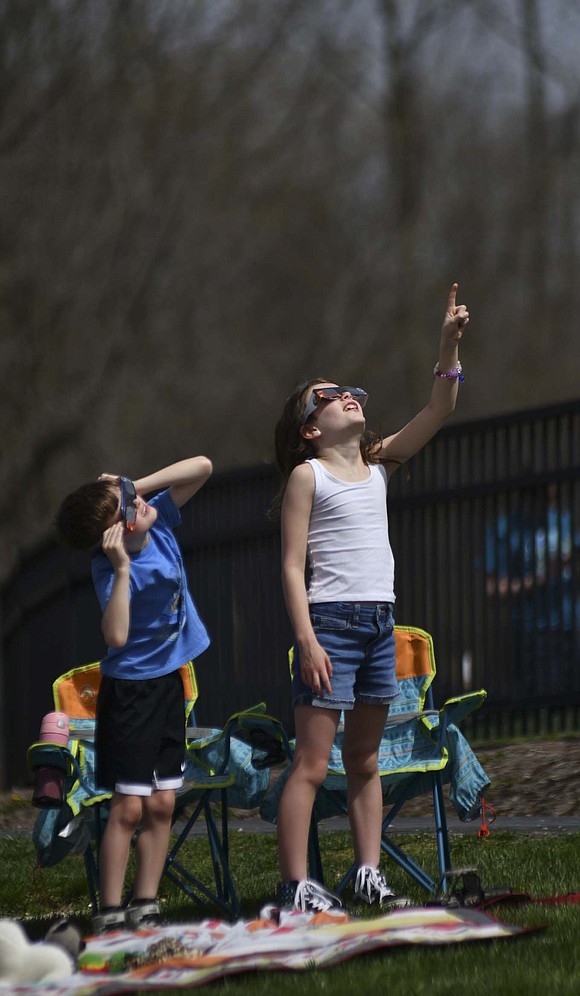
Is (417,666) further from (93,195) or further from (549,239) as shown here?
(549,239)

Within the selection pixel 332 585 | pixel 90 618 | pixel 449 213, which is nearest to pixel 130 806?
pixel 332 585

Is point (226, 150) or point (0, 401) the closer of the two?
point (0, 401)

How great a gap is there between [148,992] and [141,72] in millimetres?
13135

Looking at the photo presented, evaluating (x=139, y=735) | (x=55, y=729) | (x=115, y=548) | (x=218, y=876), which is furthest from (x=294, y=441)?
(x=218, y=876)

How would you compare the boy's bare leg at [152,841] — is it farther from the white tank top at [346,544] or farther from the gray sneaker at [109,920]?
the white tank top at [346,544]

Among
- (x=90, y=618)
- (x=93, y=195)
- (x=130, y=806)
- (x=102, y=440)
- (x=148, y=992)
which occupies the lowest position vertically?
(x=148, y=992)

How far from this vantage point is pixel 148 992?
3.23 metres

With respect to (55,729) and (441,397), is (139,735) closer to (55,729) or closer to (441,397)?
(55,729)

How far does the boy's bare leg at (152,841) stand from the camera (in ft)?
14.6

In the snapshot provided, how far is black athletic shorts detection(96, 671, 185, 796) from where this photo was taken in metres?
4.49

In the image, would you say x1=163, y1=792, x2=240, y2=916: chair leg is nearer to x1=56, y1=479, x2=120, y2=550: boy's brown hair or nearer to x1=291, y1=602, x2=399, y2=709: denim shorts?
x1=291, y1=602, x2=399, y2=709: denim shorts

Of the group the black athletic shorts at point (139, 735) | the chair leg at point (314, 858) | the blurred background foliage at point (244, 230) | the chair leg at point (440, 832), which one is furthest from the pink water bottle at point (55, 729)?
the blurred background foliage at point (244, 230)

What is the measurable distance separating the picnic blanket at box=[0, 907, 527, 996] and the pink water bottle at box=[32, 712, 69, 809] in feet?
2.46

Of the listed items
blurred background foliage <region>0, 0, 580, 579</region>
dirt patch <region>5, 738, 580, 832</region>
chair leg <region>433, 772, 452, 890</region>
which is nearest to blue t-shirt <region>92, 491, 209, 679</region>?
chair leg <region>433, 772, 452, 890</region>
